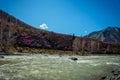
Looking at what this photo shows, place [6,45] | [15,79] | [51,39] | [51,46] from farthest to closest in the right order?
[51,39] < [51,46] < [6,45] < [15,79]

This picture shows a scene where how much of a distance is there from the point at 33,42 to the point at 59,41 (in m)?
31.9

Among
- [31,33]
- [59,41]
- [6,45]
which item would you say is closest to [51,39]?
[59,41]

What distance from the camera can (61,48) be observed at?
5969 inches

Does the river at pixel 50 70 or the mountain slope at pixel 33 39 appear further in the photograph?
the mountain slope at pixel 33 39

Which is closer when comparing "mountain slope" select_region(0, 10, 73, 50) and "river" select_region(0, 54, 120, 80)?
"river" select_region(0, 54, 120, 80)

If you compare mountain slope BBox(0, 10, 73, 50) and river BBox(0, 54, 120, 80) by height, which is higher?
mountain slope BBox(0, 10, 73, 50)

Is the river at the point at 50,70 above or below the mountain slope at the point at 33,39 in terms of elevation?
below

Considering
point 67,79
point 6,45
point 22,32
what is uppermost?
point 22,32

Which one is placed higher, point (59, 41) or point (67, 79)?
point (59, 41)

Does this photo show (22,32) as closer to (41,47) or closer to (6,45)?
(41,47)

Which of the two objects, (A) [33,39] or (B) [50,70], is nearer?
(B) [50,70]

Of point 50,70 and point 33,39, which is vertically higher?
point 33,39

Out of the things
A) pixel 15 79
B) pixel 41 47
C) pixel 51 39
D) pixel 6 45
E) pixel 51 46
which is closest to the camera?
pixel 15 79

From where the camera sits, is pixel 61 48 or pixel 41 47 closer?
pixel 41 47
